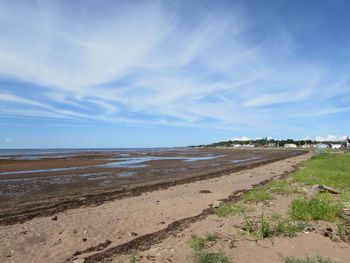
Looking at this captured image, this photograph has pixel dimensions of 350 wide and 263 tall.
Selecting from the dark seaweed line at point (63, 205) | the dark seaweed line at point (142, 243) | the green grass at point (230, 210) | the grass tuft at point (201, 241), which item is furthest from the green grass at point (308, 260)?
the dark seaweed line at point (63, 205)

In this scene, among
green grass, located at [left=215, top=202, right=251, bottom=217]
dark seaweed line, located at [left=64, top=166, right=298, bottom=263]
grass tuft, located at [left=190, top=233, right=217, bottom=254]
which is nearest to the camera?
grass tuft, located at [left=190, top=233, right=217, bottom=254]

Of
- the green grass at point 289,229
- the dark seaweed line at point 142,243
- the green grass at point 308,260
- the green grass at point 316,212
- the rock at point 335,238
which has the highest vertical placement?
the green grass at point 316,212

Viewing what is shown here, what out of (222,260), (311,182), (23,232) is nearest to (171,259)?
(222,260)

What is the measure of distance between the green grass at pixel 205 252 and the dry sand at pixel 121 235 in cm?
20

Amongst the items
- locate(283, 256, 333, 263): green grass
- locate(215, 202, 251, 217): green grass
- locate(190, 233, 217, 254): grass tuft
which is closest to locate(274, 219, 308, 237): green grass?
locate(283, 256, 333, 263): green grass

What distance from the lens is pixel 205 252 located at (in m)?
6.35

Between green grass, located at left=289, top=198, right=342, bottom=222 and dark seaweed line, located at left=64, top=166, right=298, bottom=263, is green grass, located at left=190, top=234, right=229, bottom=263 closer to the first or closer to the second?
dark seaweed line, located at left=64, top=166, right=298, bottom=263

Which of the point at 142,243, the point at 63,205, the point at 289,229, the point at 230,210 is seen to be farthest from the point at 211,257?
the point at 63,205

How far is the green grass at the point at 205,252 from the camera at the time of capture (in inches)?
230

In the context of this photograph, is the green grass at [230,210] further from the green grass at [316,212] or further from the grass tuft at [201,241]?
the grass tuft at [201,241]

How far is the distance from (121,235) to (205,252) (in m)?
3.40

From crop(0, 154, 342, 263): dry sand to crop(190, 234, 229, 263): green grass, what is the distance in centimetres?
20

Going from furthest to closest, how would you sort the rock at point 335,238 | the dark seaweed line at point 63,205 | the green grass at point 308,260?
1. the dark seaweed line at point 63,205
2. the rock at point 335,238
3. the green grass at point 308,260

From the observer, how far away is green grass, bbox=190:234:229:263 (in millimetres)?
5832
